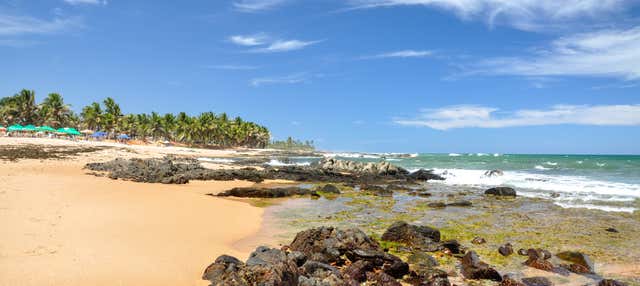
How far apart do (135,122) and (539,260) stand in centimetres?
11548

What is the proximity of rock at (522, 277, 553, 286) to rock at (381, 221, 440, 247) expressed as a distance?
303 centimetres

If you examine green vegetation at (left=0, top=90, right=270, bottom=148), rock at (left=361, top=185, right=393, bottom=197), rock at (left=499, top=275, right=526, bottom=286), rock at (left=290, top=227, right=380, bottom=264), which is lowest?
rock at (left=361, top=185, right=393, bottom=197)

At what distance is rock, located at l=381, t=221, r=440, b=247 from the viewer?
11.0 m

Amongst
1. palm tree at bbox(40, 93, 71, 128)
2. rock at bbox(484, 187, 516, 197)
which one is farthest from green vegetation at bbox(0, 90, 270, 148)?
rock at bbox(484, 187, 516, 197)

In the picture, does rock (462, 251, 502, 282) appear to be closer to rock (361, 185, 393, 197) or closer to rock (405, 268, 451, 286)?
rock (405, 268, 451, 286)

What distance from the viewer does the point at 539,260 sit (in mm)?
9266

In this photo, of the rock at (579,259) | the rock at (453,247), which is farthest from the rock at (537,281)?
the rock at (453,247)

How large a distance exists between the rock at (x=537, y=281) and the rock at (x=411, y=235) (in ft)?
9.95

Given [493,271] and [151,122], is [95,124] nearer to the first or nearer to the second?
[151,122]

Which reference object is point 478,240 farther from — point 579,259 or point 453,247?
point 579,259

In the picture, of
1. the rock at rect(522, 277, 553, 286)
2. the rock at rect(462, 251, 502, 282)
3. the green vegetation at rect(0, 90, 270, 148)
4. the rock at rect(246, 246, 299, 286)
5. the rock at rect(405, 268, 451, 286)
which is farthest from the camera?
the green vegetation at rect(0, 90, 270, 148)

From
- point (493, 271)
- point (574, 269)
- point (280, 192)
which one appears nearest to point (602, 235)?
point (574, 269)

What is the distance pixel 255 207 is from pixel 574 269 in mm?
13244

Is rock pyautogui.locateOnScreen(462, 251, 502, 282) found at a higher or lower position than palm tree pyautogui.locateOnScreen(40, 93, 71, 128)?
lower
